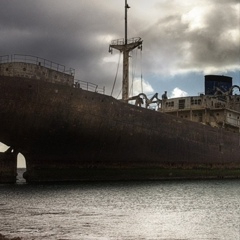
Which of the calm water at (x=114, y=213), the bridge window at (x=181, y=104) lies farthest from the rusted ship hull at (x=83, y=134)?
the bridge window at (x=181, y=104)

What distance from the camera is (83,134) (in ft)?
74.4

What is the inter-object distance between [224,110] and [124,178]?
14.5 m

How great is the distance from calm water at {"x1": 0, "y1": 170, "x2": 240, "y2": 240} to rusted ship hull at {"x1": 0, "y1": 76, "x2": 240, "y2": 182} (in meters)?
1.76

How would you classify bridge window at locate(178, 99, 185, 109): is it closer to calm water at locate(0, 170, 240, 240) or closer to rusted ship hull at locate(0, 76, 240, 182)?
rusted ship hull at locate(0, 76, 240, 182)

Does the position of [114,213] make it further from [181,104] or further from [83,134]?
[181,104]

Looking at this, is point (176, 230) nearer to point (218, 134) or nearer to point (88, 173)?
point (88, 173)

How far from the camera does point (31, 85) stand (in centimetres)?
2114

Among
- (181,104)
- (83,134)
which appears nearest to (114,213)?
(83,134)

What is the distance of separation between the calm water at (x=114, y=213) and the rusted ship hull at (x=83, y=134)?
176 centimetres

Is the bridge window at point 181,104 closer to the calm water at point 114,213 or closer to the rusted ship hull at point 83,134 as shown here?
the rusted ship hull at point 83,134

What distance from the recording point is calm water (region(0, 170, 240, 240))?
10.7m

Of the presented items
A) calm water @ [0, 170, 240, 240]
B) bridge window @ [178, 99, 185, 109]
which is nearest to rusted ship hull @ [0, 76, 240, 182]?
calm water @ [0, 170, 240, 240]

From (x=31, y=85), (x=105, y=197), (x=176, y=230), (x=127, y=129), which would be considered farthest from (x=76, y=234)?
(x=127, y=129)

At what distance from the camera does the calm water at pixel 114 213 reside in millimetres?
10727
